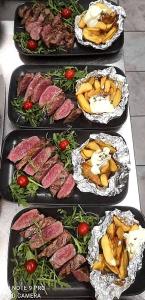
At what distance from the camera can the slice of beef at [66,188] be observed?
1.58 metres

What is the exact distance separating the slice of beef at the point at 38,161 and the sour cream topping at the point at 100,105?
0.72 feet

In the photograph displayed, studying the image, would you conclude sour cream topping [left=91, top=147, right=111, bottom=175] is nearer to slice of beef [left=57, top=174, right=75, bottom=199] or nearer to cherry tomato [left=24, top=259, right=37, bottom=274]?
slice of beef [left=57, top=174, right=75, bottom=199]

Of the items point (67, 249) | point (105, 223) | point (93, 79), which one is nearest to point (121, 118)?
point (93, 79)

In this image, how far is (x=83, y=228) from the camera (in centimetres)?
149

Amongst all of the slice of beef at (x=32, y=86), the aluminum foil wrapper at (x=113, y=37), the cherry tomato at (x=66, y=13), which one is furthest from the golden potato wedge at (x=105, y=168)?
the cherry tomato at (x=66, y=13)

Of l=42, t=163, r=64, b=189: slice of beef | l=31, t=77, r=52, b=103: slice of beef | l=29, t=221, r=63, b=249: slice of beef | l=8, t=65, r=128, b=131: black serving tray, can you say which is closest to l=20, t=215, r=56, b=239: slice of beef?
l=29, t=221, r=63, b=249: slice of beef

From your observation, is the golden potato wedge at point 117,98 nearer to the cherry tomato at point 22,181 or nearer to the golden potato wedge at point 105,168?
the golden potato wedge at point 105,168

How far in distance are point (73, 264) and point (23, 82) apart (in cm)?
76

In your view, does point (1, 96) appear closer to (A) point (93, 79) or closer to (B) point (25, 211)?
(A) point (93, 79)

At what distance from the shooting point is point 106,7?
1868mm

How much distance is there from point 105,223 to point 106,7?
37.6 inches

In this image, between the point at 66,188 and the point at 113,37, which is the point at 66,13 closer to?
the point at 113,37

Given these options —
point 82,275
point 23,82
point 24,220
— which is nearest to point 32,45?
point 23,82

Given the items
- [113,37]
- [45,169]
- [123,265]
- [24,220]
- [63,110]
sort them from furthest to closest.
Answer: [113,37]
[63,110]
[45,169]
[24,220]
[123,265]
